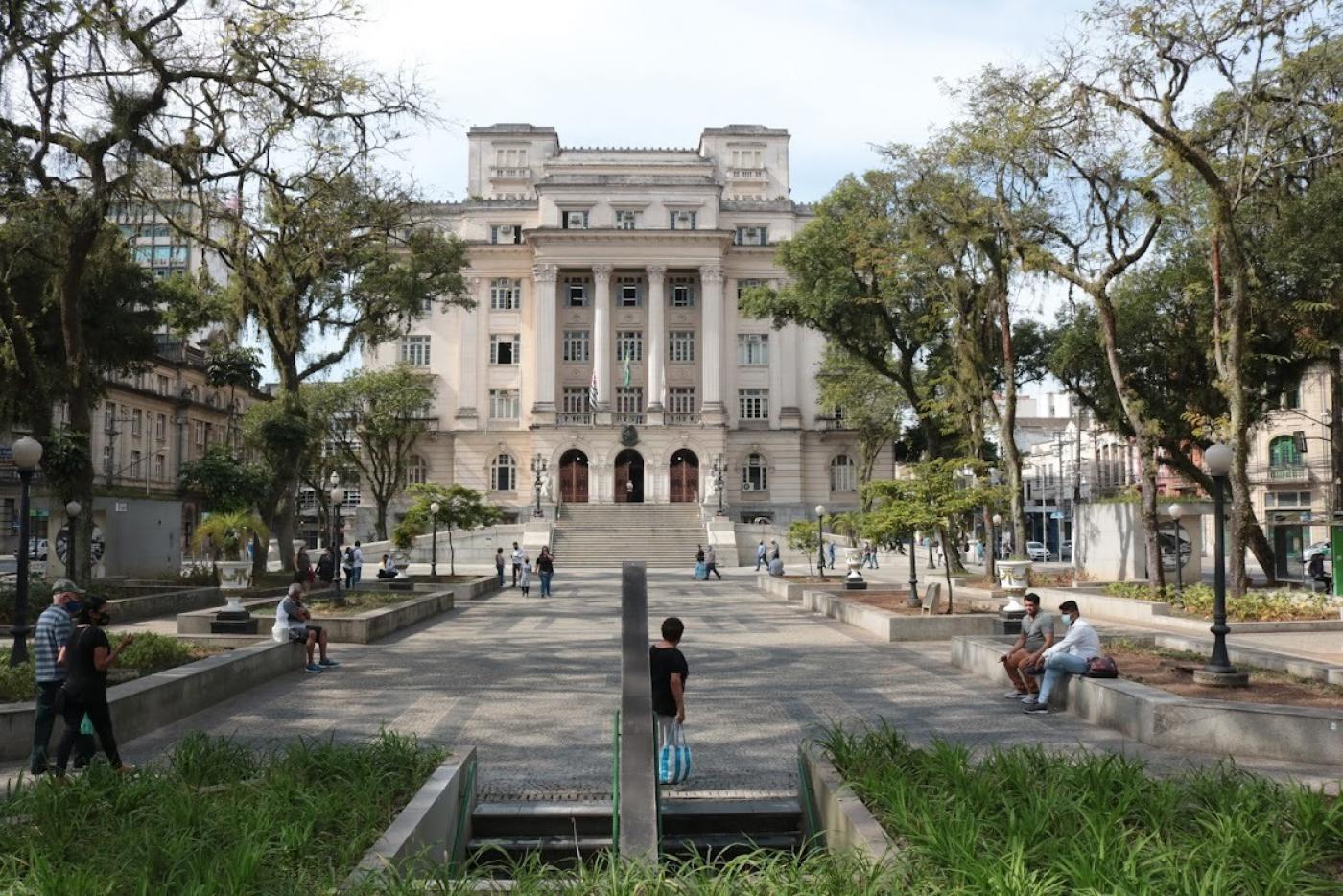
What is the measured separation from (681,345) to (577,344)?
600 cm

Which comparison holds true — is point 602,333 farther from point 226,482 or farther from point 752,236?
point 226,482

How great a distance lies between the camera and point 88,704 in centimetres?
819

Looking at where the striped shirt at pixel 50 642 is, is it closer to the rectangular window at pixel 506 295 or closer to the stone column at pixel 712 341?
the stone column at pixel 712 341

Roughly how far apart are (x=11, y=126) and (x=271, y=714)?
1144cm

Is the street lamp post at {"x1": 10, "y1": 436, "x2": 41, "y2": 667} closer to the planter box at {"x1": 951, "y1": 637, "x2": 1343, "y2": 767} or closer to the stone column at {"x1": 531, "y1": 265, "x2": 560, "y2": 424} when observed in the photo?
the planter box at {"x1": 951, "y1": 637, "x2": 1343, "y2": 767}

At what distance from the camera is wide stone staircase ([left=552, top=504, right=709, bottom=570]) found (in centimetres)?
5131

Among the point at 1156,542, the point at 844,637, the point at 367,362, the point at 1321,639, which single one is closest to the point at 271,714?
the point at 844,637

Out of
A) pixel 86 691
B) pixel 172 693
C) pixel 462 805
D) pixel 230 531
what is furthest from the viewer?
pixel 230 531

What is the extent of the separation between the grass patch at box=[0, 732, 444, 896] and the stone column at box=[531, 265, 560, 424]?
53314mm

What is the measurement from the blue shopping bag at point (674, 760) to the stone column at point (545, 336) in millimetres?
52703

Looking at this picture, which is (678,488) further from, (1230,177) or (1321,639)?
(1321,639)

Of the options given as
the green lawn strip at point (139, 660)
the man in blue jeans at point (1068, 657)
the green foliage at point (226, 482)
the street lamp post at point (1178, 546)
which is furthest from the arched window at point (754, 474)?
the man in blue jeans at point (1068, 657)

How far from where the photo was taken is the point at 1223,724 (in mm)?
9680

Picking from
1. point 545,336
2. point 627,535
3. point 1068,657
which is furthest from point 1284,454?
point 1068,657
